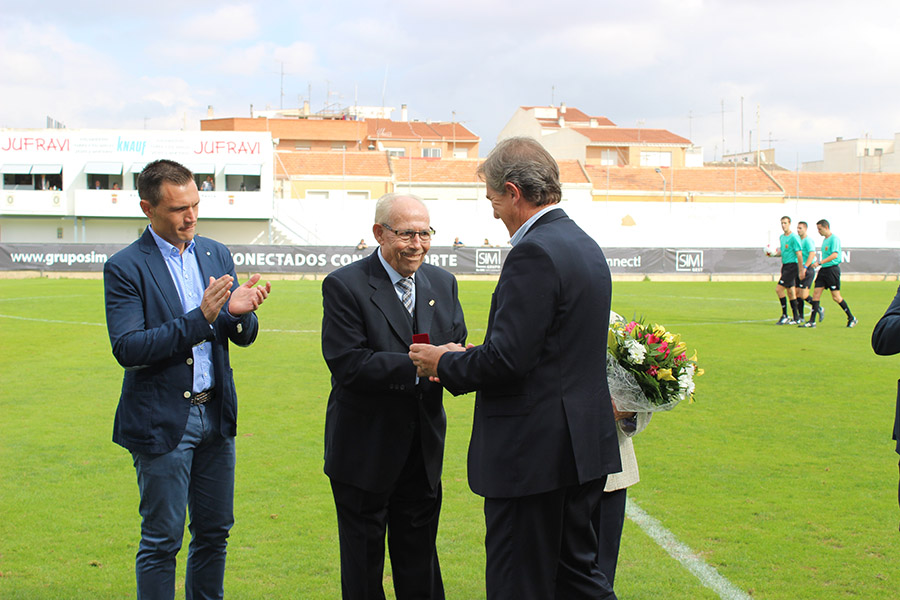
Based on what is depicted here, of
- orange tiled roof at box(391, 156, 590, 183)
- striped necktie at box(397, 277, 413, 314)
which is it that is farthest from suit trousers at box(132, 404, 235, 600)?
orange tiled roof at box(391, 156, 590, 183)

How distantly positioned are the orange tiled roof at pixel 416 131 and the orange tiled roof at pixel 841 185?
31.5 metres

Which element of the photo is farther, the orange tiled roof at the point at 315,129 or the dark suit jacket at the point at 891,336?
the orange tiled roof at the point at 315,129

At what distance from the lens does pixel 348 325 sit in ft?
12.3

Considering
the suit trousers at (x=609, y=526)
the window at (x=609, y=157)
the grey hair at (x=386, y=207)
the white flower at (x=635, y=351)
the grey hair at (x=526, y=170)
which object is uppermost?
the window at (x=609, y=157)

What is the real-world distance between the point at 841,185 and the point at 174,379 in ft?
221

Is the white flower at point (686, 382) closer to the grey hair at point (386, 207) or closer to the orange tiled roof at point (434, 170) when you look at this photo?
the grey hair at point (386, 207)

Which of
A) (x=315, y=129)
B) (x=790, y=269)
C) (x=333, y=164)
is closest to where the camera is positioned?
(x=790, y=269)

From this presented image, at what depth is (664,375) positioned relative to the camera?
12.6 feet

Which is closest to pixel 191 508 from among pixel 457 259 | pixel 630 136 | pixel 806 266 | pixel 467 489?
pixel 467 489

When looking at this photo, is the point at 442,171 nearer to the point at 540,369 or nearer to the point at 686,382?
the point at 686,382

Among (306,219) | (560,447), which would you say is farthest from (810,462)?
(306,219)

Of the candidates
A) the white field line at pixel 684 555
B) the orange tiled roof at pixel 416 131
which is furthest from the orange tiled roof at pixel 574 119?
the white field line at pixel 684 555

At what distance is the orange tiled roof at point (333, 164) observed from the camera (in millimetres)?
58094

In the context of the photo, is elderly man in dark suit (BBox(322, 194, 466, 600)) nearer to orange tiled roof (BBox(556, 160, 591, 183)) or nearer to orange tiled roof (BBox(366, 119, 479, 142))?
orange tiled roof (BBox(556, 160, 591, 183))
